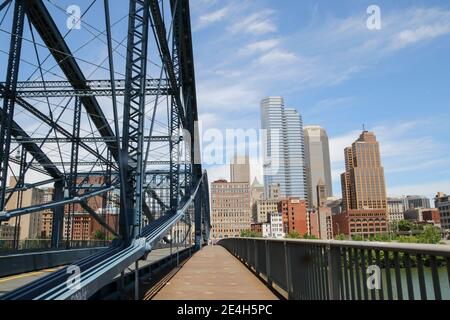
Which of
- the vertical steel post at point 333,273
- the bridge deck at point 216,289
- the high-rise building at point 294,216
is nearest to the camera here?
the vertical steel post at point 333,273

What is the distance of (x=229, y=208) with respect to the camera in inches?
5723

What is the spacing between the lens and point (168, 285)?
10500 mm

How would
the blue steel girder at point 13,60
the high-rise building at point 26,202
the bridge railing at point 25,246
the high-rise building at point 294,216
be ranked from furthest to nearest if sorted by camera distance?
the high-rise building at point 294,216, the high-rise building at point 26,202, the bridge railing at point 25,246, the blue steel girder at point 13,60

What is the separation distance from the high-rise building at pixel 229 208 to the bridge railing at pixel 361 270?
5273 inches

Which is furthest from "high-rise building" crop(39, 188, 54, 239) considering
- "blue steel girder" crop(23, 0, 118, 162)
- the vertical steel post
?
the vertical steel post

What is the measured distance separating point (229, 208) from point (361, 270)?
14169 cm

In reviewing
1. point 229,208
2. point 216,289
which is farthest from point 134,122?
point 229,208

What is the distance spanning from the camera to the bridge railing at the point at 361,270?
Result: 11.2ft

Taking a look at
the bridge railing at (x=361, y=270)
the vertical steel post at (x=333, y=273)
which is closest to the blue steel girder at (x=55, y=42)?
the bridge railing at (x=361, y=270)

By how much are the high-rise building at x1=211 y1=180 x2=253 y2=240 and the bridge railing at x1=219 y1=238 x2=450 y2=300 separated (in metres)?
134

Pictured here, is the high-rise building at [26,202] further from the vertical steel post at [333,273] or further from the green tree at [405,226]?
the green tree at [405,226]
